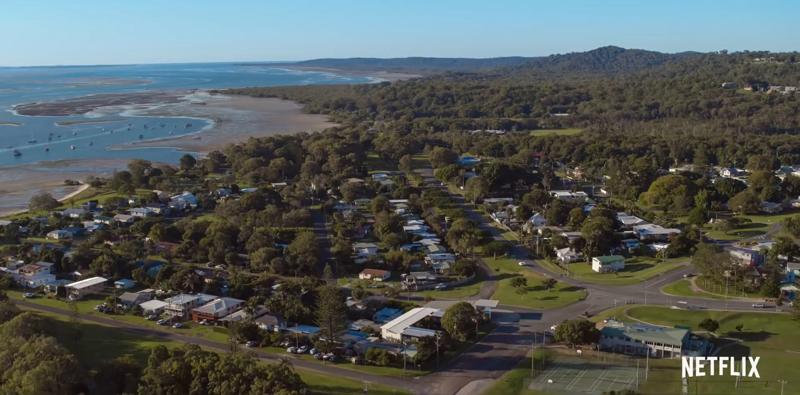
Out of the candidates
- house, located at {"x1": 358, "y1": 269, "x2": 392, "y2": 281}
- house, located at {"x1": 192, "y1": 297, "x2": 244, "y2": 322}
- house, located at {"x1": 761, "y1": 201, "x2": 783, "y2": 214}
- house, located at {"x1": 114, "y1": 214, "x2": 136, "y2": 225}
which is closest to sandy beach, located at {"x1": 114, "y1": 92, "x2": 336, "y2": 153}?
house, located at {"x1": 114, "y1": 214, "x2": 136, "y2": 225}

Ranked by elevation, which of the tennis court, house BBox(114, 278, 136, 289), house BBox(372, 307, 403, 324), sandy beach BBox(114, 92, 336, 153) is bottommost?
house BBox(114, 278, 136, 289)

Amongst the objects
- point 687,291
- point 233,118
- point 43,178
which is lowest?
point 687,291

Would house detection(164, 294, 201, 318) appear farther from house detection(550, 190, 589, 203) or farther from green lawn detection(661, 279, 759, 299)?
house detection(550, 190, 589, 203)

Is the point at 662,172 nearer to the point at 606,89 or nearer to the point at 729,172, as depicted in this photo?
the point at 729,172

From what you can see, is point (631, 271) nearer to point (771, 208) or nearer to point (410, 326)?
point (410, 326)

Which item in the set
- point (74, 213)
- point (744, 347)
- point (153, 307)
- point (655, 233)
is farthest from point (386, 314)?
point (74, 213)

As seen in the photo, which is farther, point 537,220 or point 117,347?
point 537,220

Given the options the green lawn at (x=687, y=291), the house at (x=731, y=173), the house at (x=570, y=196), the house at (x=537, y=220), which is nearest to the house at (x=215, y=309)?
the green lawn at (x=687, y=291)
